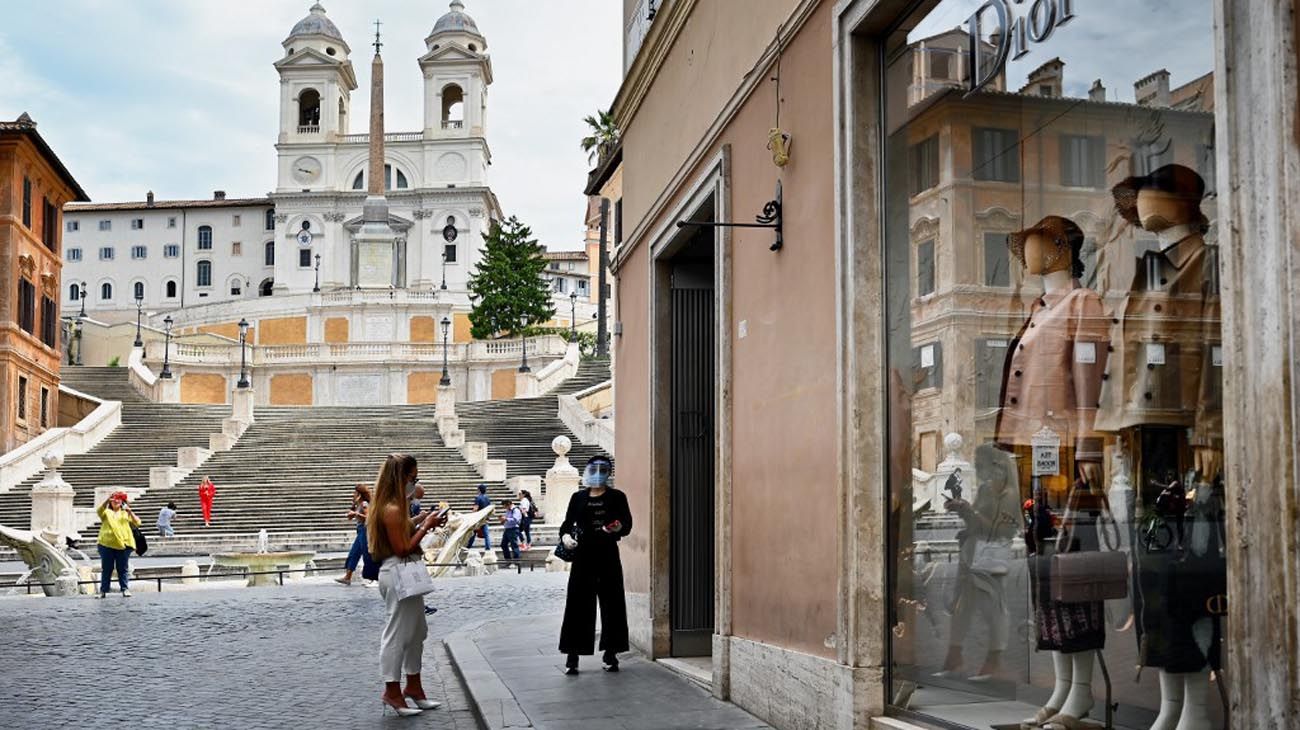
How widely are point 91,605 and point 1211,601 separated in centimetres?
1778

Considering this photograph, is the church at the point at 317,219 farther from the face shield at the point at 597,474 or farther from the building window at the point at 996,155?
the building window at the point at 996,155

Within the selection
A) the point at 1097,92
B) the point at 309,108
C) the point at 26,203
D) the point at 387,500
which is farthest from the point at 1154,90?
the point at 309,108

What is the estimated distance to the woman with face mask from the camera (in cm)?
1093

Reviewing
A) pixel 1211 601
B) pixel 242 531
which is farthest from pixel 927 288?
pixel 242 531

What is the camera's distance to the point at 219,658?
1293 centimetres

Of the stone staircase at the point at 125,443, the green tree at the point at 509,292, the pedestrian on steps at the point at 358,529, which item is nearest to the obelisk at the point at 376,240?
the green tree at the point at 509,292

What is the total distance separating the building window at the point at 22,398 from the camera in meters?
47.8

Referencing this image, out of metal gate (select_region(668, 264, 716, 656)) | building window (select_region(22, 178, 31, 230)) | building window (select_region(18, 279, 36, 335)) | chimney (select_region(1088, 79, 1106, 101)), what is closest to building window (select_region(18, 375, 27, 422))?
building window (select_region(18, 279, 36, 335))

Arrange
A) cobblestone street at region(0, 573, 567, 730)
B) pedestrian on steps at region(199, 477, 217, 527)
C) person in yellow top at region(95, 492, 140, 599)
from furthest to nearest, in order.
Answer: pedestrian on steps at region(199, 477, 217, 527) < person in yellow top at region(95, 492, 140, 599) < cobblestone street at region(0, 573, 567, 730)

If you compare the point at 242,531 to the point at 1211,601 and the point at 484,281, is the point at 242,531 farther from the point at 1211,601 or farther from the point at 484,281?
the point at 484,281

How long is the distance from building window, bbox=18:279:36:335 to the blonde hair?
142 feet

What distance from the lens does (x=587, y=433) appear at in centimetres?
4597

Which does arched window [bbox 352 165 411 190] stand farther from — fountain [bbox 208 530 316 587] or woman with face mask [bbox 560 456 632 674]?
woman with face mask [bbox 560 456 632 674]

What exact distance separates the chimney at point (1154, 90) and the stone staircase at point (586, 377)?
169 ft
